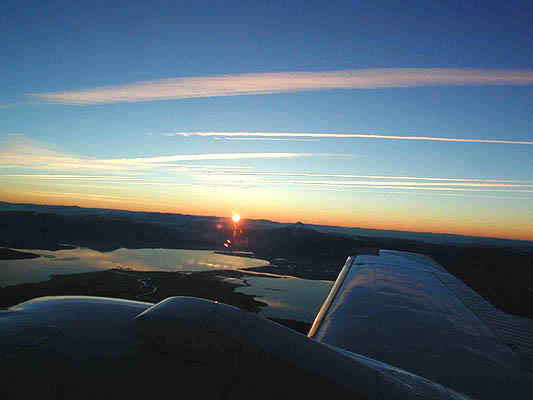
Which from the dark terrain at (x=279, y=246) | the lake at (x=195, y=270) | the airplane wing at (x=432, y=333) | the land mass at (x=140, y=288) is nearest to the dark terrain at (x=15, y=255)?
the lake at (x=195, y=270)

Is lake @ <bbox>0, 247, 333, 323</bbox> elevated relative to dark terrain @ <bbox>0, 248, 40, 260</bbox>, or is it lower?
elevated

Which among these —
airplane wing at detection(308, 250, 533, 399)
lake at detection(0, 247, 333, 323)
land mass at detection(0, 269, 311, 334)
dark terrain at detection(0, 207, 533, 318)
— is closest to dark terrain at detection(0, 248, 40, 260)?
lake at detection(0, 247, 333, 323)

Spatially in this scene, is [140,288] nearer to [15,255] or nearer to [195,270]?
[195,270]

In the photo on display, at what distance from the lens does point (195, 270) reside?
2859 cm

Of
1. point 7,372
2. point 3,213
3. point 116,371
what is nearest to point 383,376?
point 116,371

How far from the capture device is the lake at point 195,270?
18125 mm

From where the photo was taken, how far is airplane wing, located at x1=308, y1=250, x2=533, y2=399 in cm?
369

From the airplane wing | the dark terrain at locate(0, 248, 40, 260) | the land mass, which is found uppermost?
the airplane wing

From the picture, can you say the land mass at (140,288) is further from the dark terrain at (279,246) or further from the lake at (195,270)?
the dark terrain at (279,246)

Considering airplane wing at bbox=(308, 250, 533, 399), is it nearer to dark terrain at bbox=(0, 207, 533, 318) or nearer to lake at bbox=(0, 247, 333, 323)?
lake at bbox=(0, 247, 333, 323)

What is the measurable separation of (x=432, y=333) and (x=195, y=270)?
26.2 meters

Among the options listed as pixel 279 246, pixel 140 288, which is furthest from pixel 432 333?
pixel 279 246

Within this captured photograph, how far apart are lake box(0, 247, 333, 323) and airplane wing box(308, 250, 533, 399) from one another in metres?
9.74

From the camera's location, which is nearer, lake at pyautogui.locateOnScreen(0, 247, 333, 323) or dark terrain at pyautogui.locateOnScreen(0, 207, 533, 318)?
lake at pyautogui.locateOnScreen(0, 247, 333, 323)
